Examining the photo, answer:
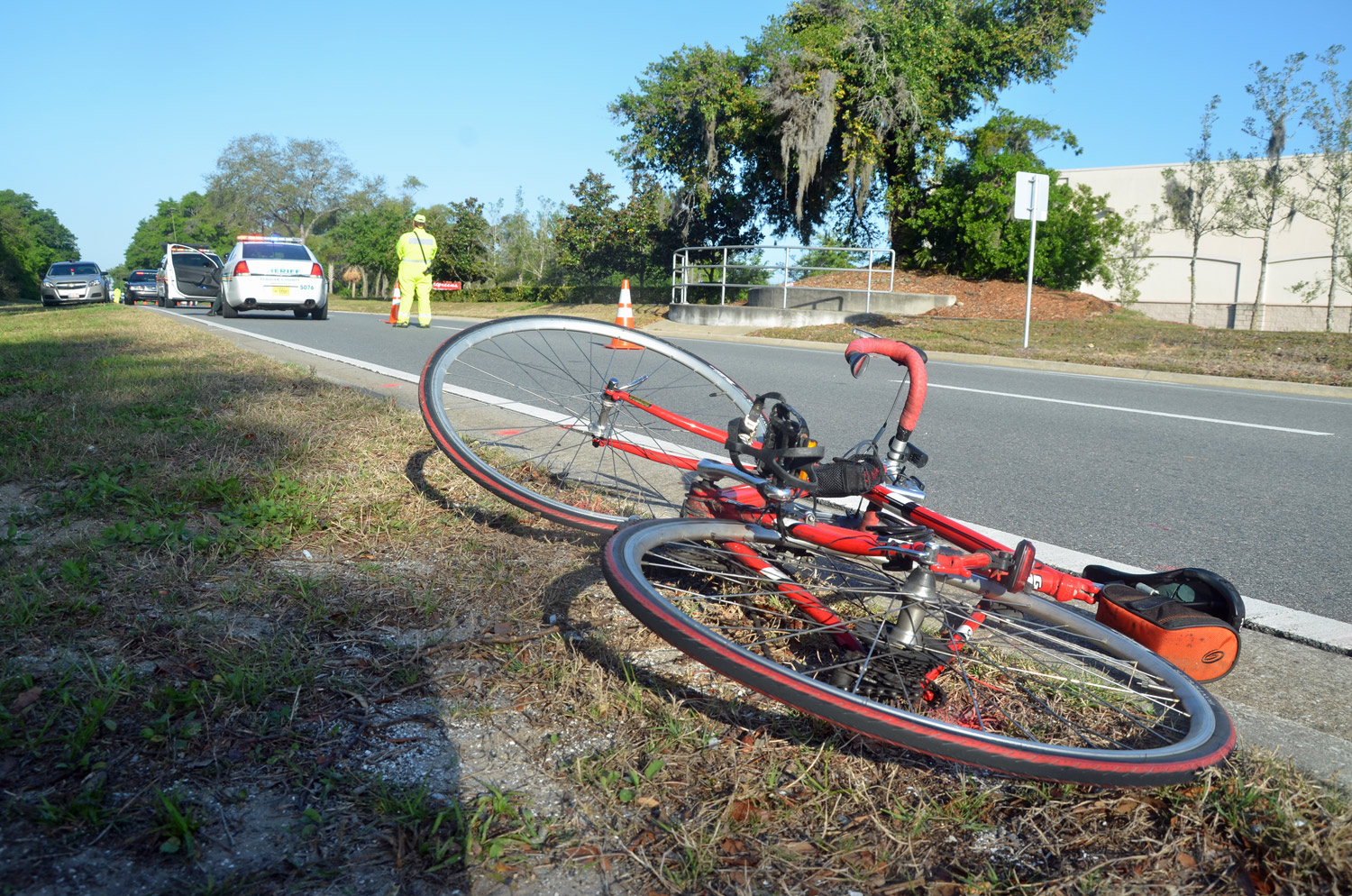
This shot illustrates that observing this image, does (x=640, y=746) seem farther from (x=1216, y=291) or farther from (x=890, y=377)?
(x=1216, y=291)

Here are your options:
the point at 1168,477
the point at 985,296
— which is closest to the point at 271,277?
the point at 985,296

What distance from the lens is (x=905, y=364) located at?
8.85 ft

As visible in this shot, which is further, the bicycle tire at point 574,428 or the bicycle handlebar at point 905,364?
the bicycle tire at point 574,428

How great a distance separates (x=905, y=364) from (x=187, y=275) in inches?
1233

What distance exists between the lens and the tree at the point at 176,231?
100719 millimetres

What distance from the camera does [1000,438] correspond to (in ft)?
19.7

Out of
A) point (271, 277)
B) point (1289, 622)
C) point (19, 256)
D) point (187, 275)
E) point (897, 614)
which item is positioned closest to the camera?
point (897, 614)

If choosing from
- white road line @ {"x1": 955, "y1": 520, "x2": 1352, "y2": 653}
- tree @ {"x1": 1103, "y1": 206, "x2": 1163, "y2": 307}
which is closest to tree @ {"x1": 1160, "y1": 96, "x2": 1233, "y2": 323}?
tree @ {"x1": 1103, "y1": 206, "x2": 1163, "y2": 307}

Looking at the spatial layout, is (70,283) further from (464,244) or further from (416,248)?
(416,248)

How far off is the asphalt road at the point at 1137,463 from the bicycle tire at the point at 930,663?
4.25ft

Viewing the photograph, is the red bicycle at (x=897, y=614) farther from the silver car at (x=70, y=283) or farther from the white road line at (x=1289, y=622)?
the silver car at (x=70, y=283)

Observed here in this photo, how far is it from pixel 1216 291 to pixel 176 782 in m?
38.4

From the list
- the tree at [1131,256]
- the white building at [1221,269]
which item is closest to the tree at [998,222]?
the tree at [1131,256]

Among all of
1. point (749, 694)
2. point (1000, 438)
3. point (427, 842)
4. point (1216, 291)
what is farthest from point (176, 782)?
point (1216, 291)
